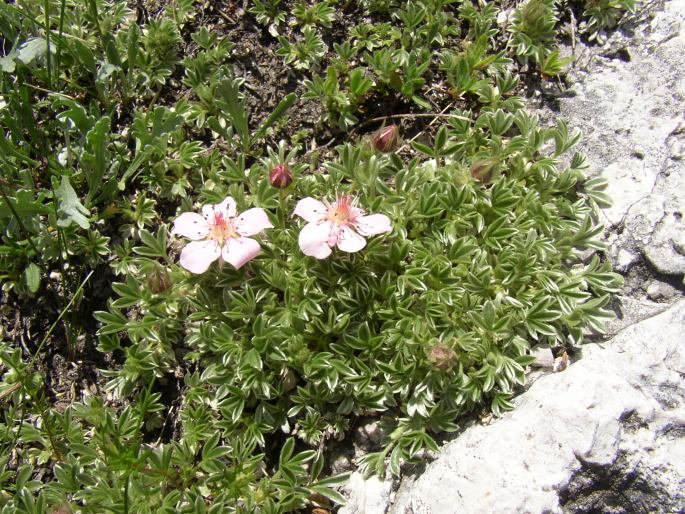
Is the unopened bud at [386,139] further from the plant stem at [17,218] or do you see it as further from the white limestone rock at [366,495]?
the plant stem at [17,218]

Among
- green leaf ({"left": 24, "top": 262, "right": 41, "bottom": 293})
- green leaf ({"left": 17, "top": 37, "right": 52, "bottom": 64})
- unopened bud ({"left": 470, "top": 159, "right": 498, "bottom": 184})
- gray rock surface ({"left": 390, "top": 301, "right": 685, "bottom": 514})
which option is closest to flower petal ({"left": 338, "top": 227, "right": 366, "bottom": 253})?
unopened bud ({"left": 470, "top": 159, "right": 498, "bottom": 184})

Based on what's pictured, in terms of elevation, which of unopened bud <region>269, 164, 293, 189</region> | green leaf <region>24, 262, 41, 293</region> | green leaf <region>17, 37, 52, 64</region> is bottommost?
green leaf <region>24, 262, 41, 293</region>

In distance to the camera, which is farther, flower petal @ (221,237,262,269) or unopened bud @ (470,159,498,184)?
unopened bud @ (470,159,498,184)

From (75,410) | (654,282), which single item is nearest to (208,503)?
(75,410)

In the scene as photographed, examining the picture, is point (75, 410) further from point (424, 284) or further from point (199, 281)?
point (424, 284)

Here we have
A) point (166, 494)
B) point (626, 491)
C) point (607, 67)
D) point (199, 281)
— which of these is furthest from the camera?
point (607, 67)

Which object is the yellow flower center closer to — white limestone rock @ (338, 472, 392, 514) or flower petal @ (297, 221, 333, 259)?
flower petal @ (297, 221, 333, 259)
